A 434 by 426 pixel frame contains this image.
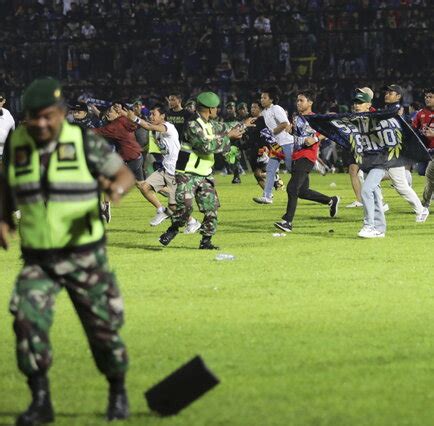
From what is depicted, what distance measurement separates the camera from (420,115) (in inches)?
890

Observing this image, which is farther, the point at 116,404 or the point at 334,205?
the point at 334,205

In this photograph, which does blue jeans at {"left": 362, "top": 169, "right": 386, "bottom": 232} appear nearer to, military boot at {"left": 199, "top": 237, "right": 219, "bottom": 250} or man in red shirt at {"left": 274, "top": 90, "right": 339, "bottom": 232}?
man in red shirt at {"left": 274, "top": 90, "right": 339, "bottom": 232}


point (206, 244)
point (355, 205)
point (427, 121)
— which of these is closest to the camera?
point (206, 244)

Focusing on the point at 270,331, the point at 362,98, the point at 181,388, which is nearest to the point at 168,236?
the point at 362,98

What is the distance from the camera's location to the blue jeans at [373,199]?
750 inches

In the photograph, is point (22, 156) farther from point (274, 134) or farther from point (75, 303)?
point (274, 134)

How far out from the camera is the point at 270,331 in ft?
38.4

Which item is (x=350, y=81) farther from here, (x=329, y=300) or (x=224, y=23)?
(x=329, y=300)

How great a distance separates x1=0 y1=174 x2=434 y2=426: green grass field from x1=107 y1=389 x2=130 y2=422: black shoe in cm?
10

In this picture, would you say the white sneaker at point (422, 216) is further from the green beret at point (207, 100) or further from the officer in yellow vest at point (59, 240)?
the officer in yellow vest at point (59, 240)

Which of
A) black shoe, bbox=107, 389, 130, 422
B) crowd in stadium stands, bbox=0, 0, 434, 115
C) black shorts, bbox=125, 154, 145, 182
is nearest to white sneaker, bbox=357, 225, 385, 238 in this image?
black shorts, bbox=125, 154, 145, 182

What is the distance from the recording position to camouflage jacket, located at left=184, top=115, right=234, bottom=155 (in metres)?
17.6

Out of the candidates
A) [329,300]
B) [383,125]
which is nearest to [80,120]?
[383,125]

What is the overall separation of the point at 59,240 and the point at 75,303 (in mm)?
382
